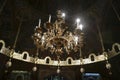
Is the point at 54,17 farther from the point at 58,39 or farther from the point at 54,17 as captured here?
the point at 58,39

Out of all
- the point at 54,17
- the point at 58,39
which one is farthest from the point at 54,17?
the point at 58,39

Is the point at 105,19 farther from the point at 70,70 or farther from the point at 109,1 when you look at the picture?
the point at 70,70

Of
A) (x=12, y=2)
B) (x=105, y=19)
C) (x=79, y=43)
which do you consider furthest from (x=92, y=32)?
(x=12, y=2)

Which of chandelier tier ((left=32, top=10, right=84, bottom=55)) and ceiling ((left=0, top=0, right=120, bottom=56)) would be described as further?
ceiling ((left=0, top=0, right=120, bottom=56))

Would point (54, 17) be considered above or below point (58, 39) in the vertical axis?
above

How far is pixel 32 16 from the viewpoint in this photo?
756cm

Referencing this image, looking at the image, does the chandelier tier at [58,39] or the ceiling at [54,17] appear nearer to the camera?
the chandelier tier at [58,39]

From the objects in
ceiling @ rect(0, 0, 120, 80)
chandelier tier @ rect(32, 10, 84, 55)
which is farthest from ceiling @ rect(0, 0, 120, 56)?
chandelier tier @ rect(32, 10, 84, 55)

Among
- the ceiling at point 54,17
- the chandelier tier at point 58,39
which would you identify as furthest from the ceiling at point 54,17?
the chandelier tier at point 58,39

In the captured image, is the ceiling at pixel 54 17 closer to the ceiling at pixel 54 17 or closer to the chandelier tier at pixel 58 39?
the ceiling at pixel 54 17

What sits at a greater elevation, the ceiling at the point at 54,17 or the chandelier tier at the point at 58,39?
the ceiling at the point at 54,17

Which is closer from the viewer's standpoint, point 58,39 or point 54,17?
point 58,39

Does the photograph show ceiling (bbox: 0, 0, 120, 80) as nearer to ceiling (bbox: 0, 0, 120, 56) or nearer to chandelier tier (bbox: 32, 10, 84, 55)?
ceiling (bbox: 0, 0, 120, 56)

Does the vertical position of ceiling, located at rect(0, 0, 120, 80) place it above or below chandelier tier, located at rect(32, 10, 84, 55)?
above
